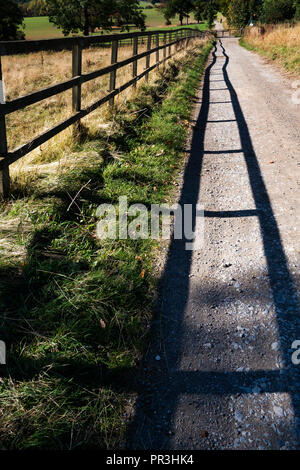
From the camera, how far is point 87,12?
44.3m

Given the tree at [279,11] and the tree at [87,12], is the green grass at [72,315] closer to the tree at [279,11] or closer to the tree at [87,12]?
the tree at [279,11]

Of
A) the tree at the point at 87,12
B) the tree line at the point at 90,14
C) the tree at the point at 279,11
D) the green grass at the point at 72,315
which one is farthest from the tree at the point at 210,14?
the green grass at the point at 72,315

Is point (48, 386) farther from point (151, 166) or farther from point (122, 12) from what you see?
point (122, 12)

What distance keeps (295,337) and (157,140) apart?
435 centimetres

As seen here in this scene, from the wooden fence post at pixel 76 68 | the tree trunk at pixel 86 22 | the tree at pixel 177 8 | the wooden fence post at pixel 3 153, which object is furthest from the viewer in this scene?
the tree at pixel 177 8

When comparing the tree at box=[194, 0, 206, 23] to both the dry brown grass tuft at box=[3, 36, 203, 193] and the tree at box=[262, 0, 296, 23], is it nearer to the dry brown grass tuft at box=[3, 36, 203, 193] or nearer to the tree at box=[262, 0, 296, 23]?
the tree at box=[262, 0, 296, 23]

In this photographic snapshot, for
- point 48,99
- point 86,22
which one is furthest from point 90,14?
point 48,99

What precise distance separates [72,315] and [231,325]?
3.69 feet

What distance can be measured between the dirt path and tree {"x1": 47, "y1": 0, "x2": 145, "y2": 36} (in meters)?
47.2

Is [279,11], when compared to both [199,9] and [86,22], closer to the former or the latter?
[86,22]

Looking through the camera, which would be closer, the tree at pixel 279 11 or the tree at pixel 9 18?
the tree at pixel 279 11

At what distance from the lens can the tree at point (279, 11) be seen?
3928cm

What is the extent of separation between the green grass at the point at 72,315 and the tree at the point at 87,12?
4739 centimetres

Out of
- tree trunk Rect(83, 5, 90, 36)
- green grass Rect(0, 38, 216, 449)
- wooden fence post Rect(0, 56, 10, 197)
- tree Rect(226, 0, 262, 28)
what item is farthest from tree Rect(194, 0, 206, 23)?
wooden fence post Rect(0, 56, 10, 197)
